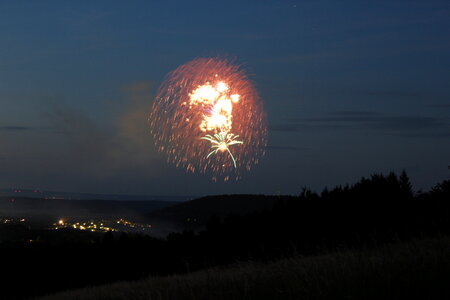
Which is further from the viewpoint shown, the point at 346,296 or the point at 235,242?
the point at 235,242

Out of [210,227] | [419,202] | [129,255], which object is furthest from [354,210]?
[129,255]

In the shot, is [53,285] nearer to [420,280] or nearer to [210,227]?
[210,227]

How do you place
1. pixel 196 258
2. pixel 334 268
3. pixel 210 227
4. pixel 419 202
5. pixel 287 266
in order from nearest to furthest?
pixel 334 268 < pixel 287 266 < pixel 419 202 < pixel 196 258 < pixel 210 227

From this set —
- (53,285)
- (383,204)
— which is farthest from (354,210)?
(53,285)

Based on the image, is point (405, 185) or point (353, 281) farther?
point (405, 185)

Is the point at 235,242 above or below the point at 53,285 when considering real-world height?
above

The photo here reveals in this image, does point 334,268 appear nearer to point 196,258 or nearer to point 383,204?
point 383,204

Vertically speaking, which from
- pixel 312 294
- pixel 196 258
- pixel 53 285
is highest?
pixel 312 294

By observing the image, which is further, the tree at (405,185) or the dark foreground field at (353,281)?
the tree at (405,185)

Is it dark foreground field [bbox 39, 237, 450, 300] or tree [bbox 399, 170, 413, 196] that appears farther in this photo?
tree [bbox 399, 170, 413, 196]

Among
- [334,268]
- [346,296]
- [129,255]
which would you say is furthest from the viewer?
[129,255]
